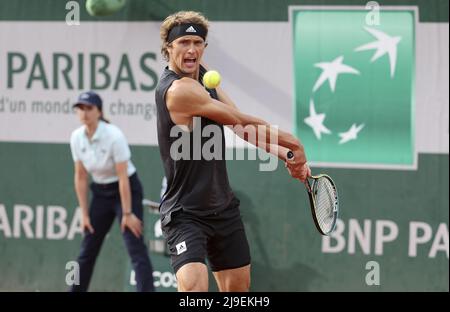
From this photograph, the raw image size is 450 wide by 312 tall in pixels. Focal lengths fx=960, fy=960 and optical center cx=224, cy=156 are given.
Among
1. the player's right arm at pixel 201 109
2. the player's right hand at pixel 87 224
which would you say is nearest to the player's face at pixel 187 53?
the player's right arm at pixel 201 109

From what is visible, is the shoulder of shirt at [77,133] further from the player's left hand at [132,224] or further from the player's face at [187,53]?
the player's face at [187,53]

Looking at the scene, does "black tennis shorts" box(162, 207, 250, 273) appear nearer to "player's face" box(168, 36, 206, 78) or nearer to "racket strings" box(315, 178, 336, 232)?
"racket strings" box(315, 178, 336, 232)

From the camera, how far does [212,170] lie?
541 centimetres

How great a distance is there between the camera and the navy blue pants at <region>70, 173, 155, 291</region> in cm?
771

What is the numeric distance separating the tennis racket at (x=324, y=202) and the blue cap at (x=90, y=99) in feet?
8.46

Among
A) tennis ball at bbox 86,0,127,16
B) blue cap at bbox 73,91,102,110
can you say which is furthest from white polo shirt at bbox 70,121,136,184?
tennis ball at bbox 86,0,127,16

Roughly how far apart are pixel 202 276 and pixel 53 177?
316 centimetres

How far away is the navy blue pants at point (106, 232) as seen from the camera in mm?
7715

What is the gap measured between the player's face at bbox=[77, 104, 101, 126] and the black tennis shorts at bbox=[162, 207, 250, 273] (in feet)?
8.03

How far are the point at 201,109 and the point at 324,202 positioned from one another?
3.42ft

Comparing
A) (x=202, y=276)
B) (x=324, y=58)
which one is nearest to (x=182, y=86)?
(x=202, y=276)

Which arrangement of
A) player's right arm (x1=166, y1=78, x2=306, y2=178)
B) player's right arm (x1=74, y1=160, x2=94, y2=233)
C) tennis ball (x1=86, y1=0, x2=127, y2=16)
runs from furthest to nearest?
player's right arm (x1=74, y1=160, x2=94, y2=233) < tennis ball (x1=86, y1=0, x2=127, y2=16) < player's right arm (x1=166, y1=78, x2=306, y2=178)
